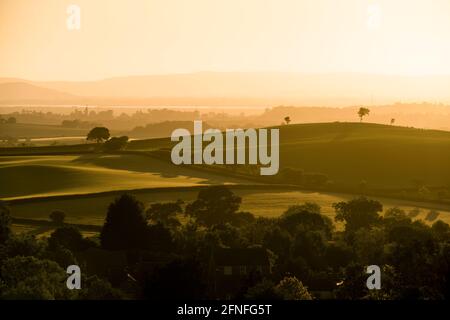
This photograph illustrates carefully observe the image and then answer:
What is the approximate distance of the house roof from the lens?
2662 inches

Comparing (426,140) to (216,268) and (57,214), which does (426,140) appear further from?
(216,268)

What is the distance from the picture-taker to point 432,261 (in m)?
48.1

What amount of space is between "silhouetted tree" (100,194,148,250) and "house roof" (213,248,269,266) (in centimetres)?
1173

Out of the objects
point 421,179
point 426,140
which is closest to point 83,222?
point 421,179

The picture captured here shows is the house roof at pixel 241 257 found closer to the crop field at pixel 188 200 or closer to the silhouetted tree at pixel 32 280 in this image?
the silhouetted tree at pixel 32 280

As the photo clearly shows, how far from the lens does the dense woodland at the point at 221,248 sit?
48.9 metres

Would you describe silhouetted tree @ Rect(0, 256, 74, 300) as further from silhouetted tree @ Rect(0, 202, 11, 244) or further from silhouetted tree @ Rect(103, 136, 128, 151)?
silhouetted tree @ Rect(103, 136, 128, 151)

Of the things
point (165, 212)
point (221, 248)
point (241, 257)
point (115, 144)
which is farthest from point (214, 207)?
point (115, 144)

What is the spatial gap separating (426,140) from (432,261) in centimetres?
13402

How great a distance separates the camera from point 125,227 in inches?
3196

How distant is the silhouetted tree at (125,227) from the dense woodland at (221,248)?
118 millimetres

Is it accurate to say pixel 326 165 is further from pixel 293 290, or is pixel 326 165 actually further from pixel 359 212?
pixel 293 290

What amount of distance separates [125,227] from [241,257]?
16.1 m

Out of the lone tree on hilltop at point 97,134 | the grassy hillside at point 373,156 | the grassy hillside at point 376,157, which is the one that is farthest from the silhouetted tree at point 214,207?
the lone tree on hilltop at point 97,134
